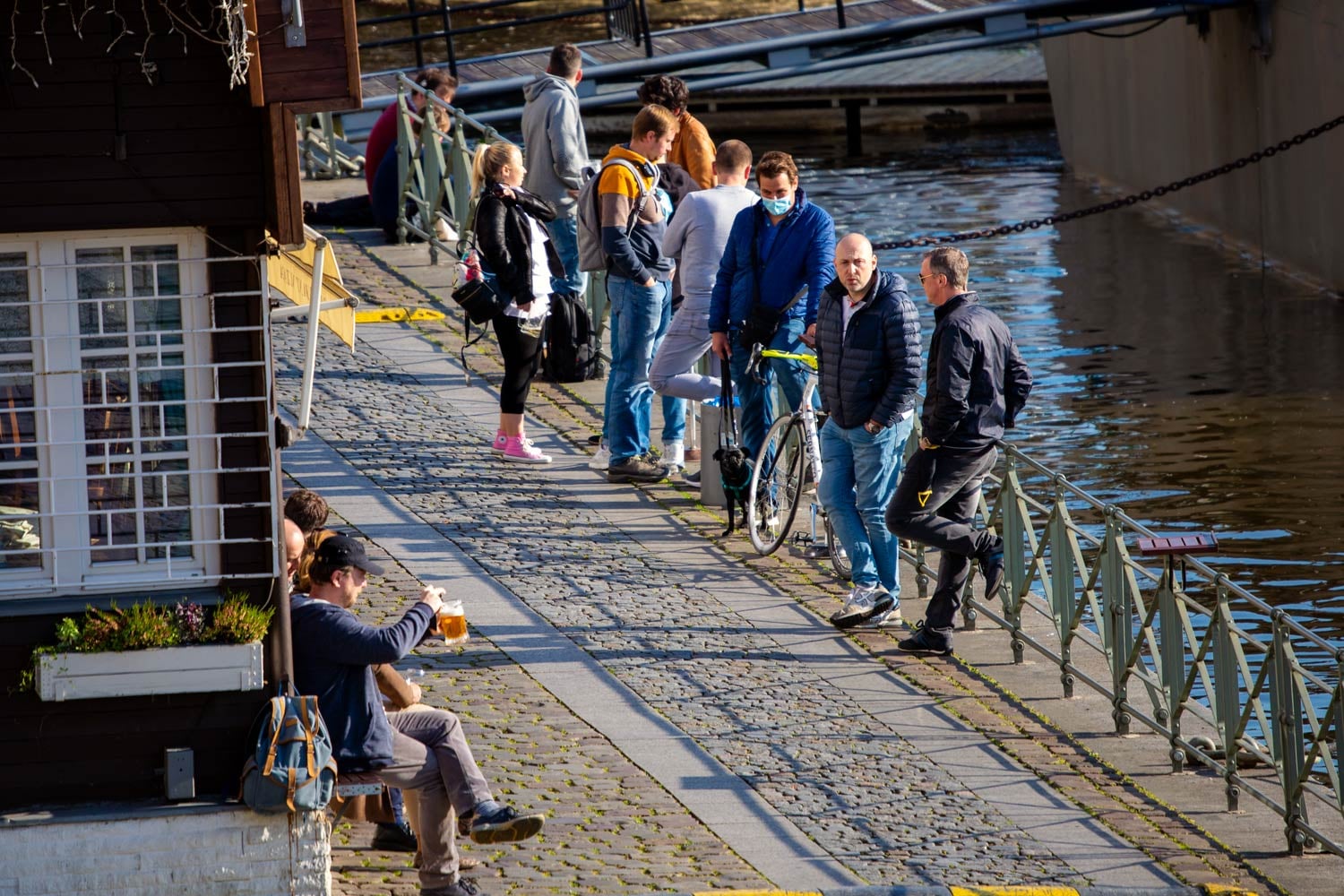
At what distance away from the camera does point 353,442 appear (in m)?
12.3

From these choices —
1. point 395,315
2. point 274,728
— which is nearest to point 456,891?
point 274,728

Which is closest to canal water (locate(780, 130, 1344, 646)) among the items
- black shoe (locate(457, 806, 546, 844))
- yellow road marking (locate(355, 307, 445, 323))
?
yellow road marking (locate(355, 307, 445, 323))

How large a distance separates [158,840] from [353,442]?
230 inches

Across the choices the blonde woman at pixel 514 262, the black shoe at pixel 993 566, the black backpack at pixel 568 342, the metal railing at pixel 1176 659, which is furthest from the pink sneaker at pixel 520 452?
the black shoe at pixel 993 566

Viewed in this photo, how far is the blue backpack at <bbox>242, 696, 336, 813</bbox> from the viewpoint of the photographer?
6539 mm

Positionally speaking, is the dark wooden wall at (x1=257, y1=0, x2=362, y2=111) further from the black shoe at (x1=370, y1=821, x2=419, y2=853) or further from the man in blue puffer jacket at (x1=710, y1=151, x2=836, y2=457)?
the man in blue puffer jacket at (x1=710, y1=151, x2=836, y2=457)

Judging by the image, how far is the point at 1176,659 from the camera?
8.33 metres

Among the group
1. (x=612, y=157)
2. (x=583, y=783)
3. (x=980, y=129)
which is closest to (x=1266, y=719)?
(x=583, y=783)

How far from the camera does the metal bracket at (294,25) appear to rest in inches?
243

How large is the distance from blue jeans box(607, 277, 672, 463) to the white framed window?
16.0 ft

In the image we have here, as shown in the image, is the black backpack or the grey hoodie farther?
the grey hoodie

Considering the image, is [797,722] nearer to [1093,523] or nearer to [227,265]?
[227,265]

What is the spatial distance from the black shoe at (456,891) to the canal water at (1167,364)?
6021mm

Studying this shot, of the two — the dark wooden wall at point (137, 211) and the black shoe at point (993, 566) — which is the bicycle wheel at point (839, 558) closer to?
the black shoe at point (993, 566)
